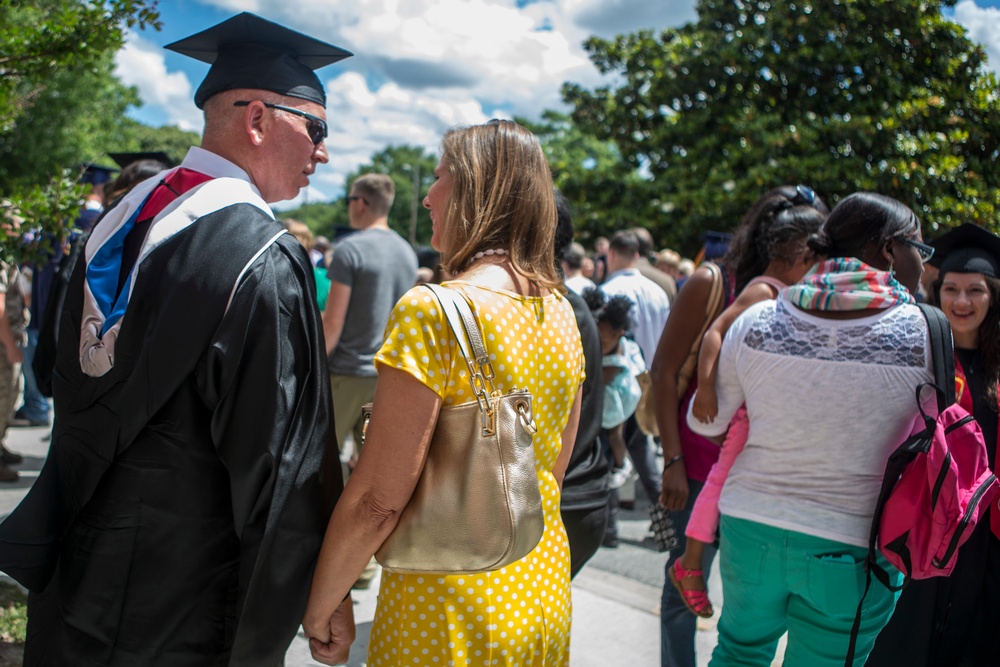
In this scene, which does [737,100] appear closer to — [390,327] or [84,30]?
Answer: [84,30]

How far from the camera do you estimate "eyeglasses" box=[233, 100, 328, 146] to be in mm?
1882

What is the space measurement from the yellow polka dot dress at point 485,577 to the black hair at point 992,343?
1.75m

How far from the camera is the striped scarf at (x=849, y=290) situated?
83.4 inches

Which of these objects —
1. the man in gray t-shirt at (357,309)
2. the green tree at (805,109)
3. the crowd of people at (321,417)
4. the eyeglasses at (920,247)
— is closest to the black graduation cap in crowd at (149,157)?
the man in gray t-shirt at (357,309)

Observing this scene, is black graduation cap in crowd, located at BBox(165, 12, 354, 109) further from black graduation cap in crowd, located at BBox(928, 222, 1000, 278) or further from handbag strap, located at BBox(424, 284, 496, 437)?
black graduation cap in crowd, located at BBox(928, 222, 1000, 278)

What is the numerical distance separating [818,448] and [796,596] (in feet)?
1.48

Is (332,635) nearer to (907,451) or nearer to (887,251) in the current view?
(907,451)

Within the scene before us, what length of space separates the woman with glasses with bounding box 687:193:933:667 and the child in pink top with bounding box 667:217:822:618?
13 cm

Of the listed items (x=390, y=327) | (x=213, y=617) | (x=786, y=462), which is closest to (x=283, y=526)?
(x=213, y=617)

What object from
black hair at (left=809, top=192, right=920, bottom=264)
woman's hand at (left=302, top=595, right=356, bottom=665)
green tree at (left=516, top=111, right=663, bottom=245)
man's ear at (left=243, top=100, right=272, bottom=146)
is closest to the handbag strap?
woman's hand at (left=302, top=595, right=356, bottom=665)

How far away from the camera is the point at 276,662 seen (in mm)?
1653

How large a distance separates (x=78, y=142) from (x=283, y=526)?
25.7 m

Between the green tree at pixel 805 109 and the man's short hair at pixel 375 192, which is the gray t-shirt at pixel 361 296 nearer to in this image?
the man's short hair at pixel 375 192

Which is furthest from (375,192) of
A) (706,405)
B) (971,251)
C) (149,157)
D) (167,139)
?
(167,139)
